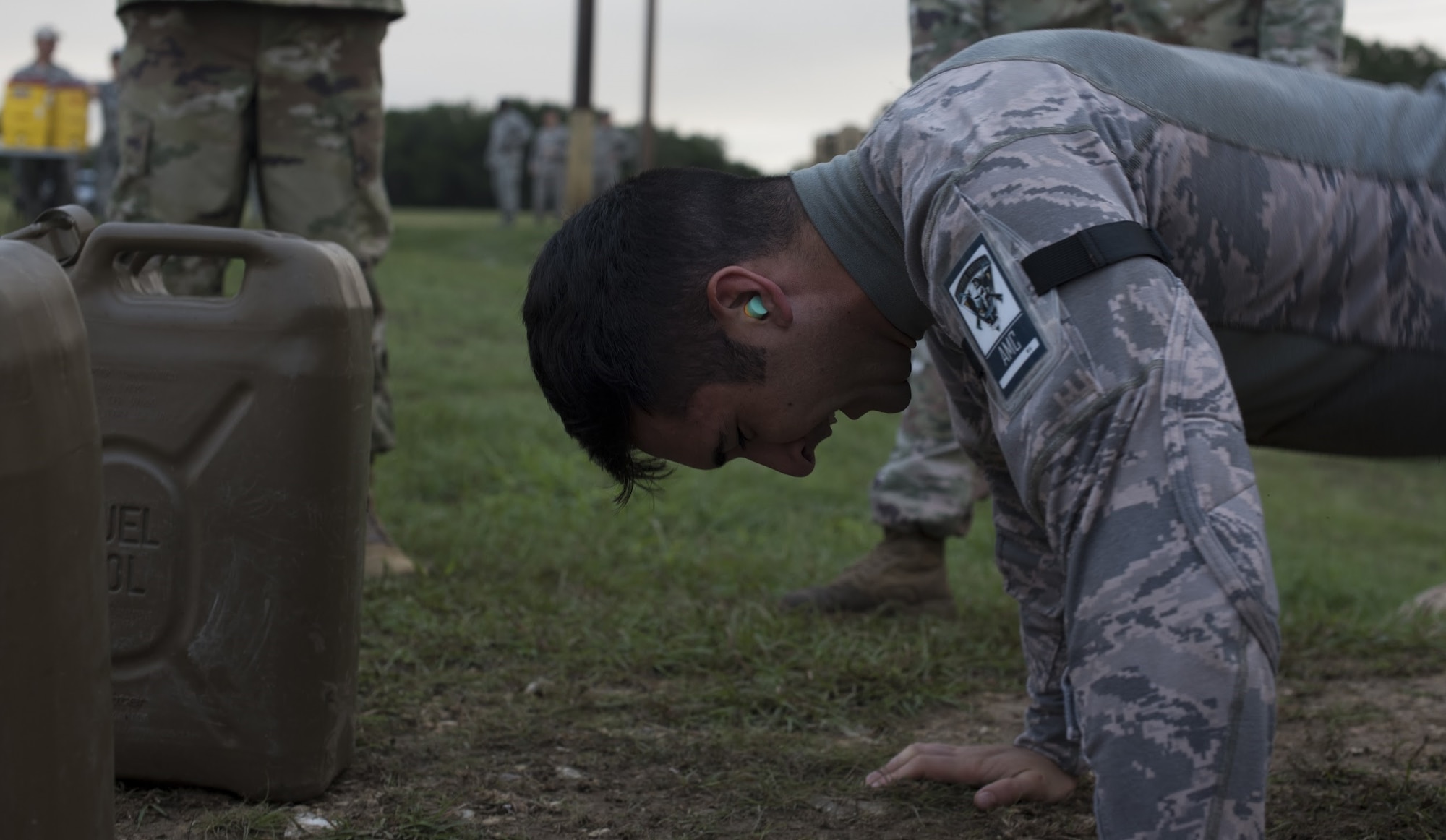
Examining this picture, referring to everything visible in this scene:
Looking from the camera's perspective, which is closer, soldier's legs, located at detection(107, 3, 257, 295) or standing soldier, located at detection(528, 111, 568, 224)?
soldier's legs, located at detection(107, 3, 257, 295)

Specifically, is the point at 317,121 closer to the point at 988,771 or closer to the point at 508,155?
the point at 988,771

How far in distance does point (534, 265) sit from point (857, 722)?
4.01ft

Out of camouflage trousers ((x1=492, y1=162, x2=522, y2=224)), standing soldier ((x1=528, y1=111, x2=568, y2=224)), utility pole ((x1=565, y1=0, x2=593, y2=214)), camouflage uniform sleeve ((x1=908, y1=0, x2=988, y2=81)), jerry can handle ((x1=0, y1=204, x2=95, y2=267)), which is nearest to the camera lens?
jerry can handle ((x1=0, y1=204, x2=95, y2=267))

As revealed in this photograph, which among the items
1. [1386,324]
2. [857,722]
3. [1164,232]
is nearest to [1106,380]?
[1164,232]

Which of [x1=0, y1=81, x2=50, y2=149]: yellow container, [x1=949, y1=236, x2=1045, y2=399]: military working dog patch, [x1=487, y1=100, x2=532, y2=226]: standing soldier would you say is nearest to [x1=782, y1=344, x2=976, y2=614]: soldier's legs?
[x1=949, y1=236, x2=1045, y2=399]: military working dog patch

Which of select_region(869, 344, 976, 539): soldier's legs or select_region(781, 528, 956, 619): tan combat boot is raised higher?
select_region(869, 344, 976, 539): soldier's legs

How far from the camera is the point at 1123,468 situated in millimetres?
1174

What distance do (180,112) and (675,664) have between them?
1.66 metres

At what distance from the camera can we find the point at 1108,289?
1.21m

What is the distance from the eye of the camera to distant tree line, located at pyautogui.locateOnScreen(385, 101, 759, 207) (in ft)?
103

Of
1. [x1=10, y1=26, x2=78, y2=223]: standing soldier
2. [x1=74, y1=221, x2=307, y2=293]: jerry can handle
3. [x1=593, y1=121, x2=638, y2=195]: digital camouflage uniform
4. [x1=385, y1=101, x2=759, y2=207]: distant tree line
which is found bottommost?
[x1=385, y1=101, x2=759, y2=207]: distant tree line

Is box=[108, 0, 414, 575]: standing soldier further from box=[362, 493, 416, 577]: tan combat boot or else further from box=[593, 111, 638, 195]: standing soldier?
box=[593, 111, 638, 195]: standing soldier

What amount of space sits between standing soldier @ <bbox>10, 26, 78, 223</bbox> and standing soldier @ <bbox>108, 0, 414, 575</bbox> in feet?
33.6

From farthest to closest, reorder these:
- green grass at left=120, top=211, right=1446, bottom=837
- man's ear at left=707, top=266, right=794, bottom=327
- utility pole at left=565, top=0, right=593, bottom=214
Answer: utility pole at left=565, top=0, right=593, bottom=214, green grass at left=120, top=211, right=1446, bottom=837, man's ear at left=707, top=266, right=794, bottom=327
